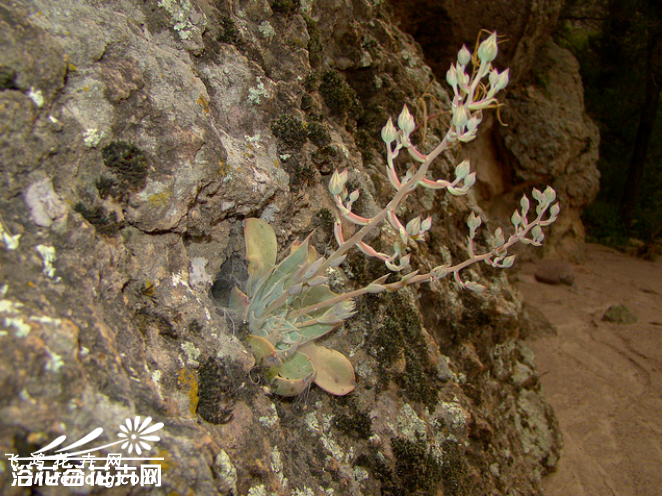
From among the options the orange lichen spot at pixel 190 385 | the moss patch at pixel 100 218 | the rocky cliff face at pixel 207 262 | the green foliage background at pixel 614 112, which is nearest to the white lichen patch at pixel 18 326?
the rocky cliff face at pixel 207 262

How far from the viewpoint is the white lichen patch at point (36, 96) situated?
1716 millimetres

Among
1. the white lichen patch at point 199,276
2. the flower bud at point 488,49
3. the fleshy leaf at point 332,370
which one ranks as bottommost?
the fleshy leaf at point 332,370

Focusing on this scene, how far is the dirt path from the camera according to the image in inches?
159

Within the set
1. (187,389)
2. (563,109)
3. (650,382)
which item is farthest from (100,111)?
(563,109)

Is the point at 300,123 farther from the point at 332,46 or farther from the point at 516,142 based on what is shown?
the point at 516,142

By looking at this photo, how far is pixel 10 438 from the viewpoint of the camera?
129 centimetres

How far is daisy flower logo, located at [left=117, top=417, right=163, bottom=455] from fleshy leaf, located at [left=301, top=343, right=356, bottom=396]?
1.13 meters

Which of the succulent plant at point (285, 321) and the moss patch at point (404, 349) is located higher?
the succulent plant at point (285, 321)

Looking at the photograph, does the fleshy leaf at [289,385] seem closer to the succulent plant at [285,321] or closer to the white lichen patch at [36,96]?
the succulent plant at [285,321]

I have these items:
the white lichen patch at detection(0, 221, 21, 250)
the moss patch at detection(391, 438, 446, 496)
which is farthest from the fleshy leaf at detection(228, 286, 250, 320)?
the moss patch at detection(391, 438, 446, 496)

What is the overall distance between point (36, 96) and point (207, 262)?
3.85 feet

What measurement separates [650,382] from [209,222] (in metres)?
5.59

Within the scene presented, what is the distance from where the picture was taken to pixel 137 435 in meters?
1.52

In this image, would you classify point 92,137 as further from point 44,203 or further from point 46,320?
point 46,320
